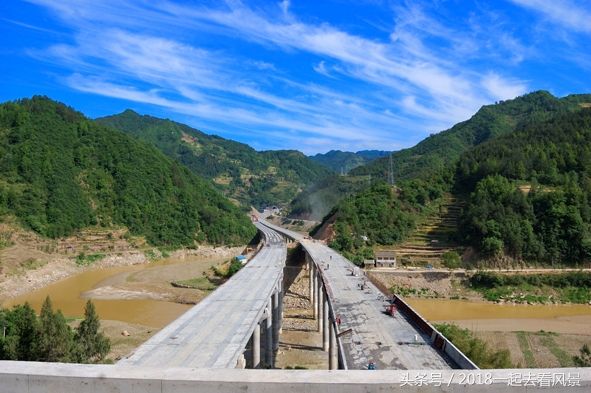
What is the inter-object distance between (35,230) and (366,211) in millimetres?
54032

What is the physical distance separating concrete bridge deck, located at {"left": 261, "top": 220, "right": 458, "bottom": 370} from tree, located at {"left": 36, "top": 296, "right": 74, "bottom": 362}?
45.7 feet

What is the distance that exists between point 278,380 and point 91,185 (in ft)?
327

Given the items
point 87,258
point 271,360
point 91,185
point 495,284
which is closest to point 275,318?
point 271,360

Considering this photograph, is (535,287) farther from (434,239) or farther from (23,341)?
(23,341)

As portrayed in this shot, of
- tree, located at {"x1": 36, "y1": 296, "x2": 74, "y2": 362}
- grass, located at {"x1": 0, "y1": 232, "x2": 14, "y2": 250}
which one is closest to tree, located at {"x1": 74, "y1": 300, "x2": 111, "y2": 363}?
tree, located at {"x1": 36, "y1": 296, "x2": 74, "y2": 362}

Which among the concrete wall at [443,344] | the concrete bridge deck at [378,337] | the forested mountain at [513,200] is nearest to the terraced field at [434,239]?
the forested mountain at [513,200]

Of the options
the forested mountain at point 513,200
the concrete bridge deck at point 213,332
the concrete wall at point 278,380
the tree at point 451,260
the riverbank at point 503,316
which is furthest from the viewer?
the forested mountain at point 513,200

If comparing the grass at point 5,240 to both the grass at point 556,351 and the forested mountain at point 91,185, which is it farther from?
the grass at point 556,351

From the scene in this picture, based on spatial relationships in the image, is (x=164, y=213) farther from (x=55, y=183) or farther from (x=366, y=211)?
(x=366, y=211)

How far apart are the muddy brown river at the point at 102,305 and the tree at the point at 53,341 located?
16209 mm

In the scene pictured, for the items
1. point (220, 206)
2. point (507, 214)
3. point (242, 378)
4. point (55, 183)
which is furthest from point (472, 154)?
point (242, 378)

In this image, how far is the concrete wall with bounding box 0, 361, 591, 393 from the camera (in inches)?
249

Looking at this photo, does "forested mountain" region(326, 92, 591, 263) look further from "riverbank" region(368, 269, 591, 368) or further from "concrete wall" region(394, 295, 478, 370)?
"concrete wall" region(394, 295, 478, 370)

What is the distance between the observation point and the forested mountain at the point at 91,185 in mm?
83500
